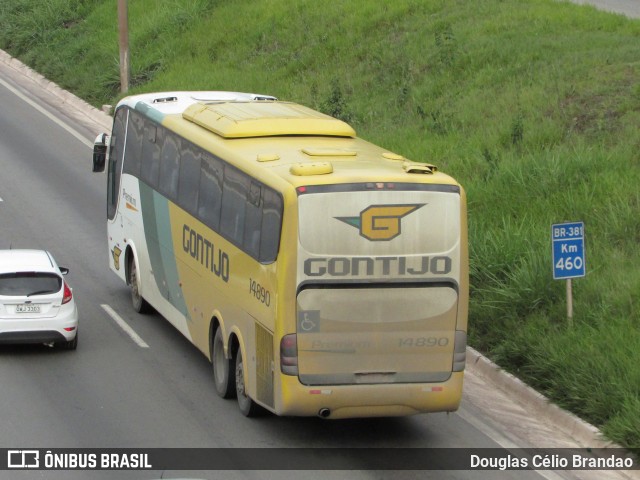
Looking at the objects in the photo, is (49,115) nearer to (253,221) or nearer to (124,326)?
(124,326)

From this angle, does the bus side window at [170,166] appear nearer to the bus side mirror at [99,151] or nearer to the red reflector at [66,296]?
the red reflector at [66,296]

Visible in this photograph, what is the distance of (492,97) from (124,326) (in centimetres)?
1068

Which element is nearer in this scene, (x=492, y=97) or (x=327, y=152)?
(x=327, y=152)

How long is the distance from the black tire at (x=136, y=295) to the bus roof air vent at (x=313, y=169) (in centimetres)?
674

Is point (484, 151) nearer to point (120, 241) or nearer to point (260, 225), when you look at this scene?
point (120, 241)

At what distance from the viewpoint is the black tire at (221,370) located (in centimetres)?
1611

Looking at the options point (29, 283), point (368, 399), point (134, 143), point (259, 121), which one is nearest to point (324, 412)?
point (368, 399)

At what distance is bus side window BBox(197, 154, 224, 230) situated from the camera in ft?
53.6

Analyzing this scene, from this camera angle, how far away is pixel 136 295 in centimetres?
2052

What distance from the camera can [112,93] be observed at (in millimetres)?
37219

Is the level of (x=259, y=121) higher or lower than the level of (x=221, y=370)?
higher

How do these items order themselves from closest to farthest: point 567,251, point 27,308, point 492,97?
point 567,251
point 27,308
point 492,97

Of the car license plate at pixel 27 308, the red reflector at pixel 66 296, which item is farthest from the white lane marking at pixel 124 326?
the car license plate at pixel 27 308

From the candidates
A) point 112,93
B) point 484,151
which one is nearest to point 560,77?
point 484,151
